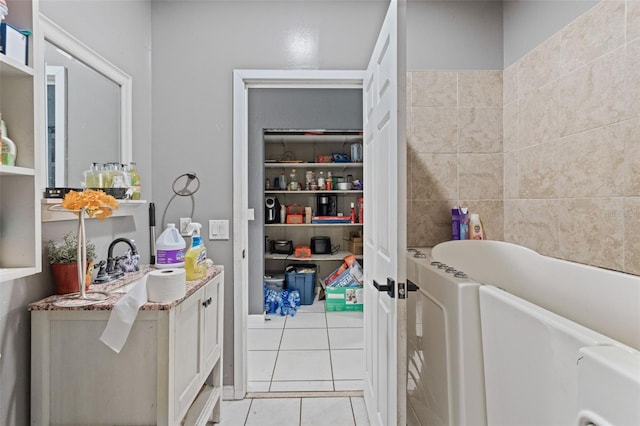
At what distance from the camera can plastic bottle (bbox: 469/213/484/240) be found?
2320mm

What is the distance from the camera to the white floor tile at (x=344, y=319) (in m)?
3.46

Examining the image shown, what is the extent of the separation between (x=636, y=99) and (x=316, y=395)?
224 cm

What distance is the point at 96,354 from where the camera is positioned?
4.30 feet

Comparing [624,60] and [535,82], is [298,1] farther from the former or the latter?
[624,60]

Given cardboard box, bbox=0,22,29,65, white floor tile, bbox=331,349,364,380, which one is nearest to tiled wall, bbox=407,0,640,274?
white floor tile, bbox=331,349,364,380

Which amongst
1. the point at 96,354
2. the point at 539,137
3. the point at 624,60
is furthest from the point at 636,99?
the point at 96,354

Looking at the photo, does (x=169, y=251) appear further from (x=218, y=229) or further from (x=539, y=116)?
(x=539, y=116)

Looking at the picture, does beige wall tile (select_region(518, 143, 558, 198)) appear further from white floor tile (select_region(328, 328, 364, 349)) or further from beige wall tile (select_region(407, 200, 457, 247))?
white floor tile (select_region(328, 328, 364, 349))

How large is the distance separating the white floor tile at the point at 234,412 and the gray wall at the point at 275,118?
4.65 feet

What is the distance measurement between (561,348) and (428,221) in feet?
Result: 5.15

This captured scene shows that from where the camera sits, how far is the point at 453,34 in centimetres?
237

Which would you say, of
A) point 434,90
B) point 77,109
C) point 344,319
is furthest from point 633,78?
point 344,319

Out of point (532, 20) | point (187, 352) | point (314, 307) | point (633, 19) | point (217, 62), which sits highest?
point (532, 20)

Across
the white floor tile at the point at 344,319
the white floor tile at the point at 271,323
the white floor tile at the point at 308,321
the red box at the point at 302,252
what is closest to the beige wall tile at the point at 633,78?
the white floor tile at the point at 344,319
